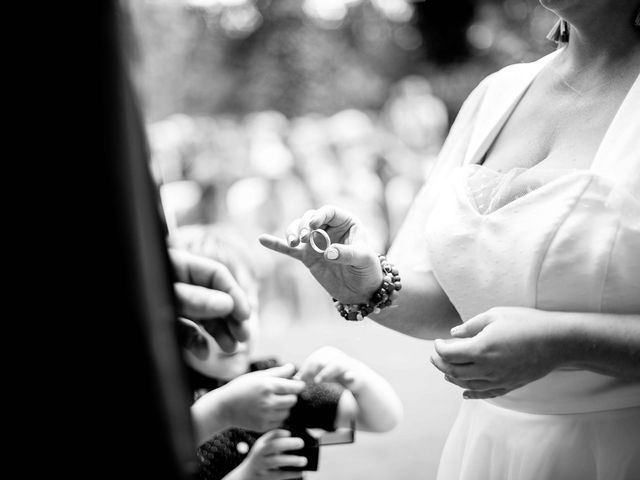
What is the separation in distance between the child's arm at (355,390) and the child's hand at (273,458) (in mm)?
104

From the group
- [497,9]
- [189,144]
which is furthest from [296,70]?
[497,9]

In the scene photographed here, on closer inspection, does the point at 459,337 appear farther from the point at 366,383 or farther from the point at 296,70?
the point at 296,70

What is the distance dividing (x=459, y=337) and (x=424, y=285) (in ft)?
1.10

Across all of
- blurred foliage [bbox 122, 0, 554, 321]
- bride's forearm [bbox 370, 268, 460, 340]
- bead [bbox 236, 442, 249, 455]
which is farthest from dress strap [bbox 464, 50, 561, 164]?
blurred foliage [bbox 122, 0, 554, 321]

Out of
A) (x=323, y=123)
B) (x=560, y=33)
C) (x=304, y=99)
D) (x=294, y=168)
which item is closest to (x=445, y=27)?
(x=323, y=123)

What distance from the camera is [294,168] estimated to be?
7.30 meters

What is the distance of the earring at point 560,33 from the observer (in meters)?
1.46

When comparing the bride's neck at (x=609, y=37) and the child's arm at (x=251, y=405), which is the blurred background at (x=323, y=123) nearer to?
the child's arm at (x=251, y=405)

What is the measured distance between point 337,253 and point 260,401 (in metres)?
0.31

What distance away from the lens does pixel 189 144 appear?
26.2 feet

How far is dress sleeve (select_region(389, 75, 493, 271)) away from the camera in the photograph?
154 cm

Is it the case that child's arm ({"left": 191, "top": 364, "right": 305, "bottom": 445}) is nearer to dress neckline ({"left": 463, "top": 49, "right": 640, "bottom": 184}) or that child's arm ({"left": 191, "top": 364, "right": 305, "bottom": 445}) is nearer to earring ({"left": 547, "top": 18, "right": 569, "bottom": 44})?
dress neckline ({"left": 463, "top": 49, "right": 640, "bottom": 184})

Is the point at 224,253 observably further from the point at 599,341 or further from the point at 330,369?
the point at 599,341

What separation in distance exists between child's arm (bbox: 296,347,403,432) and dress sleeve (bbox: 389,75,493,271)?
0.25 metres
